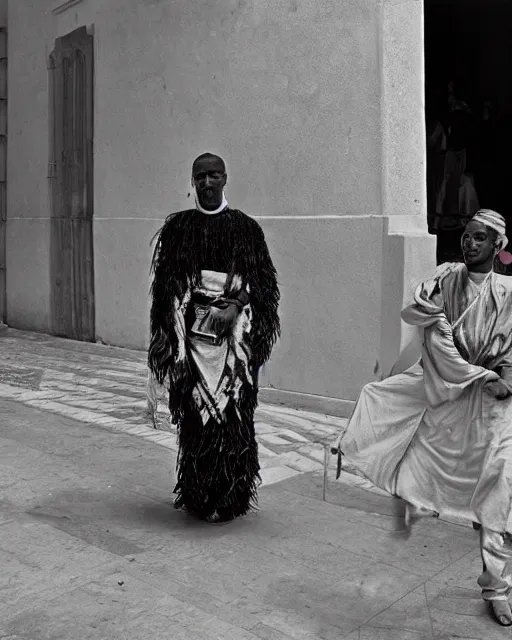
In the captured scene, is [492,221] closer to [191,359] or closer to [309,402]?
[191,359]

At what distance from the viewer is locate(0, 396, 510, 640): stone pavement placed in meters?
3.43

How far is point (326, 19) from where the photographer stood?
23.4 feet

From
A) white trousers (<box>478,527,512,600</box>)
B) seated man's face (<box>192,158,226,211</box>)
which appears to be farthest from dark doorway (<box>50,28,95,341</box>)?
white trousers (<box>478,527,512,600</box>)

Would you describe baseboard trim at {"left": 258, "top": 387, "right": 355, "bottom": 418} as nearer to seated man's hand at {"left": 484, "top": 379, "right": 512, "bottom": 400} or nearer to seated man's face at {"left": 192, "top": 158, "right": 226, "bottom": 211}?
seated man's face at {"left": 192, "top": 158, "right": 226, "bottom": 211}

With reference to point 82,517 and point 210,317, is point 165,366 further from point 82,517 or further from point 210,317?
point 82,517

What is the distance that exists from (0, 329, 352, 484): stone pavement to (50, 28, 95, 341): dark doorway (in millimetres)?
469

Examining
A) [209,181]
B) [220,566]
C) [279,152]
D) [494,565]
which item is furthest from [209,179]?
[279,152]

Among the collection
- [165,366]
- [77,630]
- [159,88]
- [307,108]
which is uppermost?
[159,88]

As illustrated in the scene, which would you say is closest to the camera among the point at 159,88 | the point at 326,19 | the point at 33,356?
the point at 326,19

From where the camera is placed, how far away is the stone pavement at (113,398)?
20.2 feet

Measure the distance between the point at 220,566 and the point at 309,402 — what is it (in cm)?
356

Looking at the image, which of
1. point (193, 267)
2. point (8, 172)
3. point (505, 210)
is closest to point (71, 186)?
point (8, 172)

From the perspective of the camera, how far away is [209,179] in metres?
4.39

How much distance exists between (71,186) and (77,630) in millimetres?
8371
